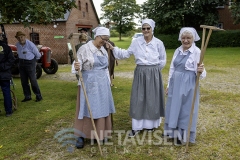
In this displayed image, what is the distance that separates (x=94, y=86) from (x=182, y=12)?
62.4 feet

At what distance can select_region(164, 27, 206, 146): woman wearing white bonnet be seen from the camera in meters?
3.64

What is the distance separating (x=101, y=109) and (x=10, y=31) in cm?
1549

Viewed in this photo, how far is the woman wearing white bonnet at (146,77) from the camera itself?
4.04m

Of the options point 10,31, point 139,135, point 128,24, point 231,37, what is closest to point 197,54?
point 139,135

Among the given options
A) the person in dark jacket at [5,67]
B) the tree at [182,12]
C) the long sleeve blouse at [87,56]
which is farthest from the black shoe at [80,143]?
the tree at [182,12]

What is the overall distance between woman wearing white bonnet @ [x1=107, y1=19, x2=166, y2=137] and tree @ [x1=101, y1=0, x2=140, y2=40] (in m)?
40.6

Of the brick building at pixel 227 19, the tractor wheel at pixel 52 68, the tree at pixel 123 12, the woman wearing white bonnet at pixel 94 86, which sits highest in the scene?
the tree at pixel 123 12

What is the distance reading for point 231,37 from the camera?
21.6 metres

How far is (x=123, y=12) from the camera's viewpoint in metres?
44.1

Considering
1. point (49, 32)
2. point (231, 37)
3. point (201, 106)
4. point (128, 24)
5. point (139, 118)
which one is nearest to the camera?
point (139, 118)

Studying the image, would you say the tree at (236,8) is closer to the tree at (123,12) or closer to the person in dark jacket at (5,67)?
the person in dark jacket at (5,67)

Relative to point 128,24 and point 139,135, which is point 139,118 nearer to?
point 139,135

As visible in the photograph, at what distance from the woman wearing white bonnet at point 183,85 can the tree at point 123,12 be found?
41007mm

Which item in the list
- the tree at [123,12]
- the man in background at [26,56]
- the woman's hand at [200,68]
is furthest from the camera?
the tree at [123,12]
